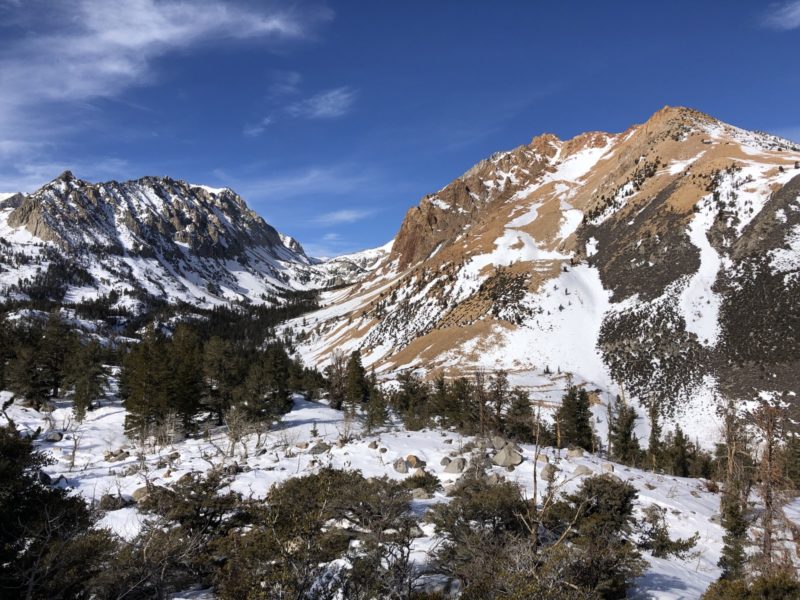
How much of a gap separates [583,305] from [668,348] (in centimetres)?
2343

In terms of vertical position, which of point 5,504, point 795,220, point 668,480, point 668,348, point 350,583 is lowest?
point 668,480

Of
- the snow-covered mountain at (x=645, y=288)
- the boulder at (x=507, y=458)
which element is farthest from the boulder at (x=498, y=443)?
the snow-covered mountain at (x=645, y=288)

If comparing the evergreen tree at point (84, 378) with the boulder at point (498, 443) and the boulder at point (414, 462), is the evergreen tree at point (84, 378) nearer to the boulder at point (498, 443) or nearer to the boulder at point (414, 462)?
the boulder at point (414, 462)

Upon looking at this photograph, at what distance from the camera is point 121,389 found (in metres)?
53.8

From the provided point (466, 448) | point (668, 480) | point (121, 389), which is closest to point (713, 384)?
point (668, 480)

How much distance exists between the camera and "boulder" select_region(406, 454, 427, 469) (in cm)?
2688

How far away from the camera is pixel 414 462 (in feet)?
89.1

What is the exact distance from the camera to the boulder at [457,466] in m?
25.8

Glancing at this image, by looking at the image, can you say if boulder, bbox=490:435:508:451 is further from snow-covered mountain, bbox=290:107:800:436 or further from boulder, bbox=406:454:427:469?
snow-covered mountain, bbox=290:107:800:436

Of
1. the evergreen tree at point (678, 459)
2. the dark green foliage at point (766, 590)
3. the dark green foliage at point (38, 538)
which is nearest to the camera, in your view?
the dark green foliage at point (766, 590)

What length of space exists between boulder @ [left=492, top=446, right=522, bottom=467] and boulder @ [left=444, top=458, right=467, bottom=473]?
99.6 inches

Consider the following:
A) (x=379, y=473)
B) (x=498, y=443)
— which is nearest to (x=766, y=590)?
(x=379, y=473)

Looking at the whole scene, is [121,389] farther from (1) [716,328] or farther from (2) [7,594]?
(1) [716,328]

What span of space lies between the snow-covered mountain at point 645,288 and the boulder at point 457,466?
48675 millimetres
